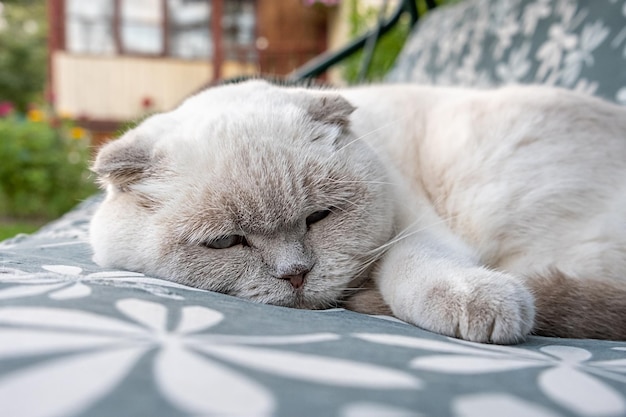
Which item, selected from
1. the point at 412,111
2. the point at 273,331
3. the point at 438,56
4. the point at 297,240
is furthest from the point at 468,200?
the point at 438,56

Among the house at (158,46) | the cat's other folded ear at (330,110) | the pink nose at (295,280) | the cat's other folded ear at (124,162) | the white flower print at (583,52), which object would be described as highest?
the house at (158,46)

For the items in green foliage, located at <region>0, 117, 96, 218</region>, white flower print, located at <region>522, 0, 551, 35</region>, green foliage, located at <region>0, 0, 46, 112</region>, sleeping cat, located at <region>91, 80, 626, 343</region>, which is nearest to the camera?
sleeping cat, located at <region>91, 80, 626, 343</region>

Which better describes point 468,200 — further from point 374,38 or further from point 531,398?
point 374,38

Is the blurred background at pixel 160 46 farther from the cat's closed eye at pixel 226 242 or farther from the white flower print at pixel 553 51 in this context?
the cat's closed eye at pixel 226 242

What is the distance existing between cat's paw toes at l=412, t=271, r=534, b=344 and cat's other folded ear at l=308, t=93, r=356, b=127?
25.7 inches

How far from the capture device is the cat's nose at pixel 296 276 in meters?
1.34

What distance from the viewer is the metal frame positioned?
386 centimetres

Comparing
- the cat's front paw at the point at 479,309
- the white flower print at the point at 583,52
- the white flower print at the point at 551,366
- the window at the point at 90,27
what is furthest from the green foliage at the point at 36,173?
the white flower print at the point at 551,366

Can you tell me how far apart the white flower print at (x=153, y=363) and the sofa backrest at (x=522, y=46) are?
6.90ft

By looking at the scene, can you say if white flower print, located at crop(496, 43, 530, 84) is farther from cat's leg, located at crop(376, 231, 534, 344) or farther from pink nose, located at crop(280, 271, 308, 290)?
pink nose, located at crop(280, 271, 308, 290)

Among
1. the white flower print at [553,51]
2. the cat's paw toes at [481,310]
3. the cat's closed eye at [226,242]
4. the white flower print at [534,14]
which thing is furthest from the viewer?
the white flower print at [534,14]

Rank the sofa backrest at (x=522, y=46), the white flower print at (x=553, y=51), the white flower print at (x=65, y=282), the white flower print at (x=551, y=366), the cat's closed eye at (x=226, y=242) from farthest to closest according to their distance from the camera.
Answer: the white flower print at (x=553, y=51) → the sofa backrest at (x=522, y=46) → the cat's closed eye at (x=226, y=242) → the white flower print at (x=65, y=282) → the white flower print at (x=551, y=366)

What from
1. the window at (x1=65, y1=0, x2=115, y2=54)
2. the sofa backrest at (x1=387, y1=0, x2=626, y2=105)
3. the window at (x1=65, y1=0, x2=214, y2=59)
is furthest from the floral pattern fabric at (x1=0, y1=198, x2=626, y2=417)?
the window at (x1=65, y1=0, x2=115, y2=54)

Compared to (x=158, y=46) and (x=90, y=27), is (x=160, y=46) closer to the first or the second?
(x=158, y=46)
